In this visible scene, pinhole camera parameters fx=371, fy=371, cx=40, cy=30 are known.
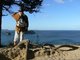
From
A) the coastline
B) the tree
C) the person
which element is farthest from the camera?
the tree

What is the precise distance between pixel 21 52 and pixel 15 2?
22.8 ft

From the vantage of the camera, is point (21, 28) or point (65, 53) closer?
point (65, 53)

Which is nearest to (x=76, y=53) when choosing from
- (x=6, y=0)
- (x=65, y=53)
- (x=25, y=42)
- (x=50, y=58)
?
(x=65, y=53)

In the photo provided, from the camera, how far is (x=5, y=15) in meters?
16.9

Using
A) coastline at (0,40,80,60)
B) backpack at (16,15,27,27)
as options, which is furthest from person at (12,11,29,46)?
coastline at (0,40,80,60)

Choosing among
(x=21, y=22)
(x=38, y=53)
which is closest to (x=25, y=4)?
(x=21, y=22)

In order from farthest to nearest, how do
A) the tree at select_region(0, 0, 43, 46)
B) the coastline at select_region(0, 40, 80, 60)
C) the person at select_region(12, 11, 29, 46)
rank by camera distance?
the tree at select_region(0, 0, 43, 46) < the person at select_region(12, 11, 29, 46) < the coastline at select_region(0, 40, 80, 60)

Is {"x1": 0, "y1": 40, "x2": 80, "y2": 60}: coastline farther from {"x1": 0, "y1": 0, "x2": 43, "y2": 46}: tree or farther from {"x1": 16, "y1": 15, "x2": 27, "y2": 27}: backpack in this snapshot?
{"x1": 0, "y1": 0, "x2": 43, "y2": 46}: tree

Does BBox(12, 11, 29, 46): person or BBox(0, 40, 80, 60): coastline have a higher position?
BBox(12, 11, 29, 46): person

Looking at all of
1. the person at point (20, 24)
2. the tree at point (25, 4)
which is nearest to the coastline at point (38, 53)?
the person at point (20, 24)

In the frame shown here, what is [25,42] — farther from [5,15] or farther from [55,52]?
[5,15]

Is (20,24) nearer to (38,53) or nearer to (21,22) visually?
(21,22)

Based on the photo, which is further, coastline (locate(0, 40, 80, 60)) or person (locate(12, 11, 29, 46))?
person (locate(12, 11, 29, 46))

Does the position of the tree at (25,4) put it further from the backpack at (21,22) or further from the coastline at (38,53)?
the coastline at (38,53)
